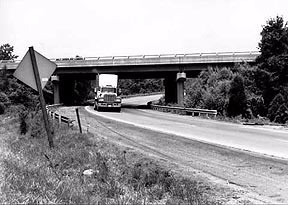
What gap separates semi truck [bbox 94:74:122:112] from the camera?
4206 cm

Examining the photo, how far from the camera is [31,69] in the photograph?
11.5 meters

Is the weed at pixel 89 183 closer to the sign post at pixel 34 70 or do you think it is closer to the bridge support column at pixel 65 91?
the sign post at pixel 34 70

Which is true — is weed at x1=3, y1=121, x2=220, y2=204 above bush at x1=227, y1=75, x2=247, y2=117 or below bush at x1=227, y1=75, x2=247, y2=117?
below

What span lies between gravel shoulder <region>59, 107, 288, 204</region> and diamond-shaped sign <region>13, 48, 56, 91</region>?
419 cm

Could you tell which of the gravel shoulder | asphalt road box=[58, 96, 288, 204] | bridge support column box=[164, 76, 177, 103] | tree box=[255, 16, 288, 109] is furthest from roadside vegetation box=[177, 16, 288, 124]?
bridge support column box=[164, 76, 177, 103]

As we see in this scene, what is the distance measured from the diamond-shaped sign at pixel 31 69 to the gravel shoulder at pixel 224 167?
13.8ft

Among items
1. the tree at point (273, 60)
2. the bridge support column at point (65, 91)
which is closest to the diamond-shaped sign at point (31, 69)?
the tree at point (273, 60)

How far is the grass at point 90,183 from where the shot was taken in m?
6.75

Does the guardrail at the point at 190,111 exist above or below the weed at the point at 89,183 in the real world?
below

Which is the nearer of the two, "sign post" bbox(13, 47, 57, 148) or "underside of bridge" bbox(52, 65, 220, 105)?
"sign post" bbox(13, 47, 57, 148)

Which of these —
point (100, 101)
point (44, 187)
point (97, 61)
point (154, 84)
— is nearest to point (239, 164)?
point (44, 187)

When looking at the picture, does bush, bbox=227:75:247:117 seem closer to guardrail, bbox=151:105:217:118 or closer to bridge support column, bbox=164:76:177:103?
guardrail, bbox=151:105:217:118

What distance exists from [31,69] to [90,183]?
4.75m

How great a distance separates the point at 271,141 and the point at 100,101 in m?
27.2
